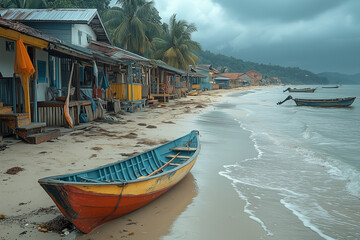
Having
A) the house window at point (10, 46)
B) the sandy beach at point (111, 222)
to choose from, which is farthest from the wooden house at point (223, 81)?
the sandy beach at point (111, 222)

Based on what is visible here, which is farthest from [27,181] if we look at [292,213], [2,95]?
[2,95]

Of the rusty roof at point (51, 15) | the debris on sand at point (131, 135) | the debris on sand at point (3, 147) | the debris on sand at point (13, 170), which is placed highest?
the rusty roof at point (51, 15)

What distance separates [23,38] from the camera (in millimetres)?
8320

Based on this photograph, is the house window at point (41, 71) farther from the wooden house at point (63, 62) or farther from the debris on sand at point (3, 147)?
the debris on sand at point (3, 147)

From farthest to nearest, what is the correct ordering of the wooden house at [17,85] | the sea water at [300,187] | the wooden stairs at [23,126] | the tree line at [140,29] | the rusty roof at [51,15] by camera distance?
the tree line at [140,29] < the rusty roof at [51,15] < the wooden stairs at [23,126] < the wooden house at [17,85] < the sea water at [300,187]

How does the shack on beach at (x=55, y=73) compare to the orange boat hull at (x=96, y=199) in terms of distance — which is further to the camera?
the shack on beach at (x=55, y=73)

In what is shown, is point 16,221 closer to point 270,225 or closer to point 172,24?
point 270,225

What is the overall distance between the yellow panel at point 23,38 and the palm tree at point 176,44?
30.9 metres

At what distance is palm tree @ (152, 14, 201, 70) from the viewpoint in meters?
39.9

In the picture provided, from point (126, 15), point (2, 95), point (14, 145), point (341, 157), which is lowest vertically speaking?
point (341, 157)

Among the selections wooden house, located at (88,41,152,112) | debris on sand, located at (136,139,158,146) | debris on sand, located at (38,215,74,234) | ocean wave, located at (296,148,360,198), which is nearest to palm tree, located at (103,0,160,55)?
wooden house, located at (88,41,152,112)

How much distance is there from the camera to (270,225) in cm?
501

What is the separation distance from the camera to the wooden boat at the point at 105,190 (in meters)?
3.83

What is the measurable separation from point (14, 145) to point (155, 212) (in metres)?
5.25
